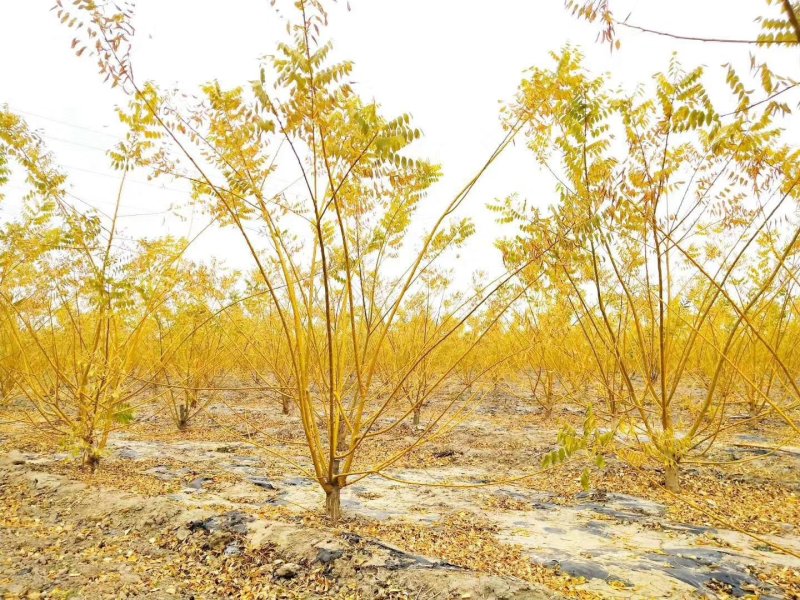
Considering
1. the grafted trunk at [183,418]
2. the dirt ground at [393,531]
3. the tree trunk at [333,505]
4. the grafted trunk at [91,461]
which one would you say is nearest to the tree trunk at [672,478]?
the dirt ground at [393,531]

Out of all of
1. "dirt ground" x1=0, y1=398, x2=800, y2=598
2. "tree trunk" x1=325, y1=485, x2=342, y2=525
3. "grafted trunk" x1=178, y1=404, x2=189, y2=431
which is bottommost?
"dirt ground" x1=0, y1=398, x2=800, y2=598

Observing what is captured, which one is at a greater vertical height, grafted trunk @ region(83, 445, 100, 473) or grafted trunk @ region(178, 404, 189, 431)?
grafted trunk @ region(178, 404, 189, 431)

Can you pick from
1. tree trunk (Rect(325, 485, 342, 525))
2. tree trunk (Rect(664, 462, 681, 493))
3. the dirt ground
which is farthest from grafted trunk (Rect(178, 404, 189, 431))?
tree trunk (Rect(664, 462, 681, 493))

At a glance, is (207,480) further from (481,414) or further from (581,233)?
(481,414)

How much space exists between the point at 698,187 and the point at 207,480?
5.97 metres

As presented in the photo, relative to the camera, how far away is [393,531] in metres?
3.88

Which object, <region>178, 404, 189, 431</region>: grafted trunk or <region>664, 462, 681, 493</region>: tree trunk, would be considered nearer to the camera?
<region>664, 462, 681, 493</region>: tree trunk

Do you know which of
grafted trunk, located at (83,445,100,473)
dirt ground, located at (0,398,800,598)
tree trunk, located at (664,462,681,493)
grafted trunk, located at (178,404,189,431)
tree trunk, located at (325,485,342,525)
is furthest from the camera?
grafted trunk, located at (178,404,189,431)

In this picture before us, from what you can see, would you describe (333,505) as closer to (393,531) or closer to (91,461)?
(393,531)

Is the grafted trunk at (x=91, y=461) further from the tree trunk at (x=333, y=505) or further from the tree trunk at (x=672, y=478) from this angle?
the tree trunk at (x=672, y=478)

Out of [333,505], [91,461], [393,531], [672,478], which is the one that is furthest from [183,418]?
[672,478]

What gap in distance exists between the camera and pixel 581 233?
3.45m

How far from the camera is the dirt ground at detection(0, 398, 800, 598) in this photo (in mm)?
2934

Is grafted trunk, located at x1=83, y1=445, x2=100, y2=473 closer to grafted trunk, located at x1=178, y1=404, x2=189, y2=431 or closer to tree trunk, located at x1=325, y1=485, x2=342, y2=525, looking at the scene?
tree trunk, located at x1=325, y1=485, x2=342, y2=525
